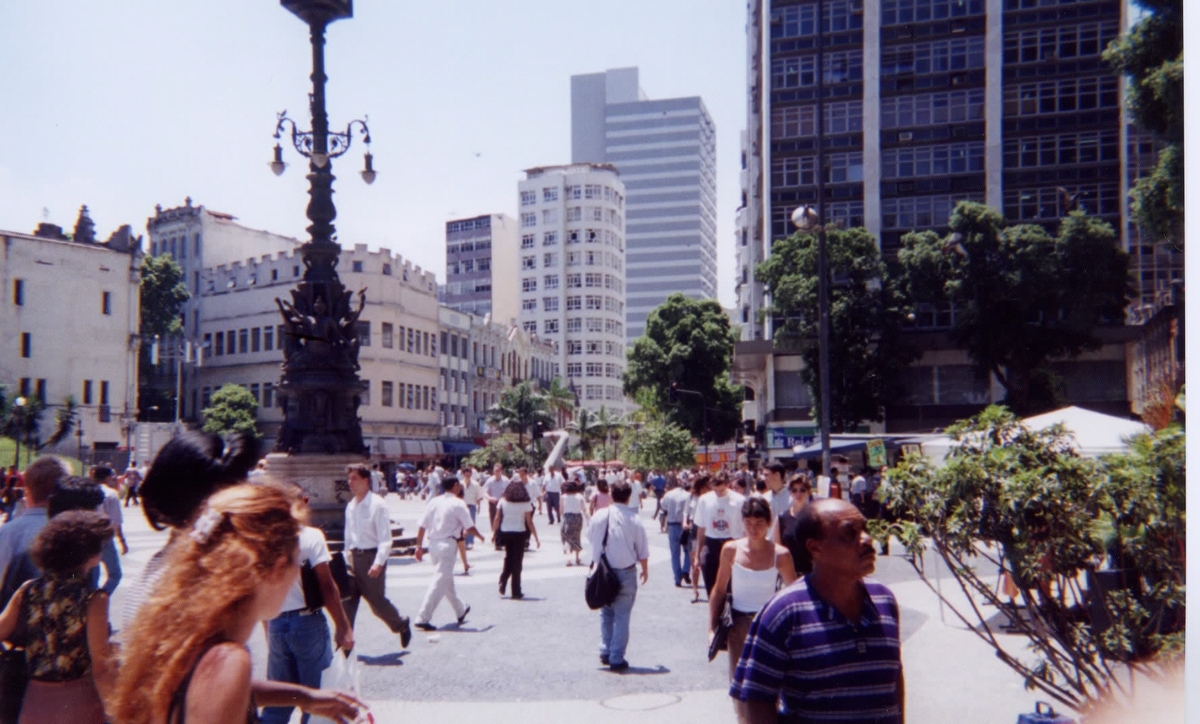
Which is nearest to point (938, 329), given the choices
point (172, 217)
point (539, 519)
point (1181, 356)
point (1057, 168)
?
point (1057, 168)

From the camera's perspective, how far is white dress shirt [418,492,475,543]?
1072 cm

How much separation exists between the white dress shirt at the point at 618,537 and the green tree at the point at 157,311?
21401 mm

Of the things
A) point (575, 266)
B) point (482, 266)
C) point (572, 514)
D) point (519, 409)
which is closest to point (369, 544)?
point (572, 514)

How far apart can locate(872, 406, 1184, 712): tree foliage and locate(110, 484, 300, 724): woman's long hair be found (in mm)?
4123

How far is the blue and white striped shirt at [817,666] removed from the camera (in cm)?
306

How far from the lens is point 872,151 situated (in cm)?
4475

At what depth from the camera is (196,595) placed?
224 centimetres

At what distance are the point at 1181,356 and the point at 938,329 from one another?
3846cm

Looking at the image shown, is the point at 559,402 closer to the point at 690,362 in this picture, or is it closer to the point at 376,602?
the point at 690,362

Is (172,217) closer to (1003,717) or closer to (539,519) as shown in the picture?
(539,519)

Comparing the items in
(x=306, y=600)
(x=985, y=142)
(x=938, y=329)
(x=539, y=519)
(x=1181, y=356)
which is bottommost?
(x=539, y=519)

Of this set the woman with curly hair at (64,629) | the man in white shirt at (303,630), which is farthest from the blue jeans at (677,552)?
the woman with curly hair at (64,629)

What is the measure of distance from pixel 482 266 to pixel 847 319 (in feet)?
231

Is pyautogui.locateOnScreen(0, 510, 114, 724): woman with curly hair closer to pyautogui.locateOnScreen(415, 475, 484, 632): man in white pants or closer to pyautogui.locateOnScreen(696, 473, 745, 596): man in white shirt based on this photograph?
pyautogui.locateOnScreen(415, 475, 484, 632): man in white pants
